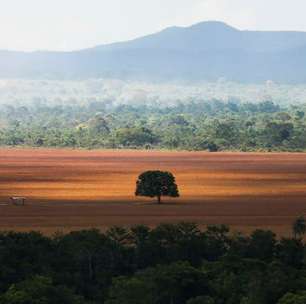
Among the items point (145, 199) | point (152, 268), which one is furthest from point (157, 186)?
point (152, 268)

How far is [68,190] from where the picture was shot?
3324 inches

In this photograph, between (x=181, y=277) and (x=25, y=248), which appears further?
(x=25, y=248)

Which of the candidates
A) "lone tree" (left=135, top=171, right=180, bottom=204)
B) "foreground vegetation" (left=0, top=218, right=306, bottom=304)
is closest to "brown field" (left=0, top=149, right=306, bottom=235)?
"lone tree" (left=135, top=171, right=180, bottom=204)

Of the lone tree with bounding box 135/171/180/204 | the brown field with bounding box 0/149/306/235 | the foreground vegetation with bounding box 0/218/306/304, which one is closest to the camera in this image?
the foreground vegetation with bounding box 0/218/306/304

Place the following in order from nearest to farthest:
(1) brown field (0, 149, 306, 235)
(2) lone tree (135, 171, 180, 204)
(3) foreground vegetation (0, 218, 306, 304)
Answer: (3) foreground vegetation (0, 218, 306, 304), (1) brown field (0, 149, 306, 235), (2) lone tree (135, 171, 180, 204)

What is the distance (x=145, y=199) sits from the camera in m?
77.1

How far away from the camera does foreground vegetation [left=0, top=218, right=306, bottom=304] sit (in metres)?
33.0

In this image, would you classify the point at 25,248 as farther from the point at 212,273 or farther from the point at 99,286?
the point at 212,273

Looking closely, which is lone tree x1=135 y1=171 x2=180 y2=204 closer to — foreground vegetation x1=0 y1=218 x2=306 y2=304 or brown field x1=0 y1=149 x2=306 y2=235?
brown field x1=0 y1=149 x2=306 y2=235

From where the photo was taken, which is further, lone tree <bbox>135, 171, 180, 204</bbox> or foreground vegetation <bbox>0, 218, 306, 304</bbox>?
lone tree <bbox>135, 171, 180, 204</bbox>

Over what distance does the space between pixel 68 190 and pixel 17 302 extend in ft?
174

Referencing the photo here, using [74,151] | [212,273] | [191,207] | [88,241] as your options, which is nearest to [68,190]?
[191,207]

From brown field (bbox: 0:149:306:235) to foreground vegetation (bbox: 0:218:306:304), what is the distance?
1448cm

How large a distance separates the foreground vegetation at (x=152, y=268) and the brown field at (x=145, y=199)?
14.5 meters
